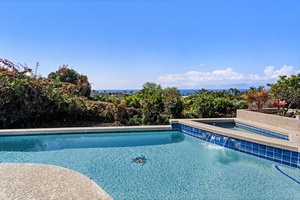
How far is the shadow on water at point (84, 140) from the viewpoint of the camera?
7.45 meters

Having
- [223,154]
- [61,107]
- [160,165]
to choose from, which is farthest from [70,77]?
[223,154]

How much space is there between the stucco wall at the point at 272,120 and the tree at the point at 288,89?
2489 mm

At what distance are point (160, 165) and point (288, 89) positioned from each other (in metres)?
9.68

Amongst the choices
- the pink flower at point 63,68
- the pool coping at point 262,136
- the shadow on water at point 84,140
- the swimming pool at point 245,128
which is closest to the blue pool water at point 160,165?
the shadow on water at point 84,140

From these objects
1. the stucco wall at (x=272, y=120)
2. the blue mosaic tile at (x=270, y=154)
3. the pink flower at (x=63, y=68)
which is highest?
the pink flower at (x=63, y=68)

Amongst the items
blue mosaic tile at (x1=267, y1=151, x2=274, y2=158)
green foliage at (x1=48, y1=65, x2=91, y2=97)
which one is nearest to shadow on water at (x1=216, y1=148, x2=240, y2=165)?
blue mosaic tile at (x1=267, y1=151, x2=274, y2=158)

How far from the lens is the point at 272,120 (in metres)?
9.76

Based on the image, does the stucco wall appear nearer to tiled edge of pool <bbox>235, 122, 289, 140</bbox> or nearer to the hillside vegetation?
tiled edge of pool <bbox>235, 122, 289, 140</bbox>

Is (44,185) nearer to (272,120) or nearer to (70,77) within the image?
(272,120)

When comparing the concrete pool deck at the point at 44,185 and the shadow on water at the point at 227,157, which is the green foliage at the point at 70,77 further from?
the concrete pool deck at the point at 44,185

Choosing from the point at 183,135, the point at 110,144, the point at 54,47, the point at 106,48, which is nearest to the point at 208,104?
the point at 183,135

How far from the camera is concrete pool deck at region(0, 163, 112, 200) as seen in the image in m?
3.14

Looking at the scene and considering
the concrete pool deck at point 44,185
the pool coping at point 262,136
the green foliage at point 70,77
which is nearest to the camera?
the concrete pool deck at point 44,185

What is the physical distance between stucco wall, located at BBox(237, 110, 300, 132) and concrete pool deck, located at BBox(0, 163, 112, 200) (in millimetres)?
8373
